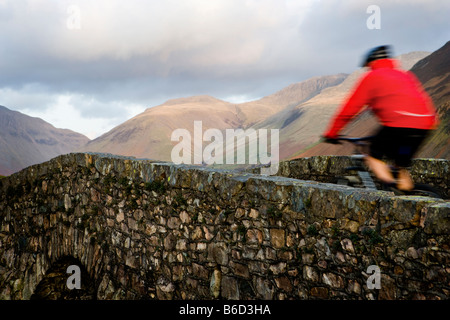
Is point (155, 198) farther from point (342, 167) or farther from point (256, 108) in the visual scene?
point (256, 108)

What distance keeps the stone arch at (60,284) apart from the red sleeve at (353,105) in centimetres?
521

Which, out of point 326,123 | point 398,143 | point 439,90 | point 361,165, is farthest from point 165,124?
point 398,143

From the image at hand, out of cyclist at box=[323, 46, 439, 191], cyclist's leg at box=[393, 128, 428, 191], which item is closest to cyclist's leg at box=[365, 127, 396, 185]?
cyclist at box=[323, 46, 439, 191]

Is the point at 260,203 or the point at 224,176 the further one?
the point at 224,176

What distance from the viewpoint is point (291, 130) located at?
356 feet

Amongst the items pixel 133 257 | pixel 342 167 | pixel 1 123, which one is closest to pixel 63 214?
pixel 133 257

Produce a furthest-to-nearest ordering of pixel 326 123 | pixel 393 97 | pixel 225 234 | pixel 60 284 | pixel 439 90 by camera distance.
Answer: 1. pixel 326 123
2. pixel 439 90
3. pixel 60 284
4. pixel 225 234
5. pixel 393 97

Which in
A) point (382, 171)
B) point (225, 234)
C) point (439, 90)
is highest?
point (439, 90)

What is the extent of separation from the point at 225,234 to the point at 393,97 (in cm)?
223

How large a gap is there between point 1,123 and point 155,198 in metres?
232

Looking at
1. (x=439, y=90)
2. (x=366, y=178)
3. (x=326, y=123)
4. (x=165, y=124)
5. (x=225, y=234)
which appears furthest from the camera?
(x=165, y=124)

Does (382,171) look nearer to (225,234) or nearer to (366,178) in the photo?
(366,178)

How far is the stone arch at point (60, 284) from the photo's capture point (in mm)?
6590

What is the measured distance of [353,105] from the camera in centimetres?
360
